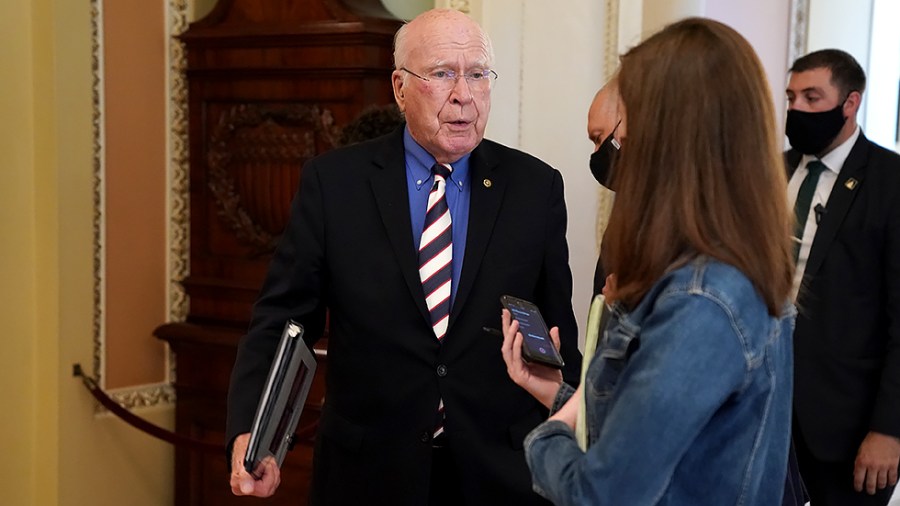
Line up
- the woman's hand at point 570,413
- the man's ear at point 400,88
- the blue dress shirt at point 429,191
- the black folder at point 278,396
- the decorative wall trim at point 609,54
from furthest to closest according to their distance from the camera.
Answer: the decorative wall trim at point 609,54 < the man's ear at point 400,88 < the blue dress shirt at point 429,191 < the black folder at point 278,396 < the woman's hand at point 570,413

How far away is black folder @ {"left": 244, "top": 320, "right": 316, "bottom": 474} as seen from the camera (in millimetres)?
2273

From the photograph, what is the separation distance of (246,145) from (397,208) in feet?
8.10

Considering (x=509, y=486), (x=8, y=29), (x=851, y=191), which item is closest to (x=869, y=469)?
(x=851, y=191)

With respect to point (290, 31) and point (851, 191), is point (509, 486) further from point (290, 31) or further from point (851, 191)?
point (290, 31)

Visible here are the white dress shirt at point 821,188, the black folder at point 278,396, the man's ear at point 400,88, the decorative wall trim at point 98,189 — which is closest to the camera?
the black folder at point 278,396

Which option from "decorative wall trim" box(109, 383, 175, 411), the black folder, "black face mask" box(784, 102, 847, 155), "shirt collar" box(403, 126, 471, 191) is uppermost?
"black face mask" box(784, 102, 847, 155)

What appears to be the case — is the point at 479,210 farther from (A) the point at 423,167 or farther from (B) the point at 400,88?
(B) the point at 400,88

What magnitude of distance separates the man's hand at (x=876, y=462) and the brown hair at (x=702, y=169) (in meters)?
2.08

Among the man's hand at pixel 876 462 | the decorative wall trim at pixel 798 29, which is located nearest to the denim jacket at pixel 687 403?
the man's hand at pixel 876 462

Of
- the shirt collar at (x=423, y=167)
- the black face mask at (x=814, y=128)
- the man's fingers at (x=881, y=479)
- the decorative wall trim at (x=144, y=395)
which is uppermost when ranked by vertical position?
the black face mask at (x=814, y=128)

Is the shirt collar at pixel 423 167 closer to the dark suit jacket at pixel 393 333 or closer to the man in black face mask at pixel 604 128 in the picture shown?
the dark suit jacket at pixel 393 333

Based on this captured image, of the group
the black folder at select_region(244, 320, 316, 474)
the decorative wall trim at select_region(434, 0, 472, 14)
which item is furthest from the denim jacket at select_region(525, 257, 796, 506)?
the decorative wall trim at select_region(434, 0, 472, 14)

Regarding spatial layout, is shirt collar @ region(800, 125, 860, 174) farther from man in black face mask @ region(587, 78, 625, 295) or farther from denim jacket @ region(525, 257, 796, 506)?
denim jacket @ region(525, 257, 796, 506)

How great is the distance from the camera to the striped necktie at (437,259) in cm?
262
